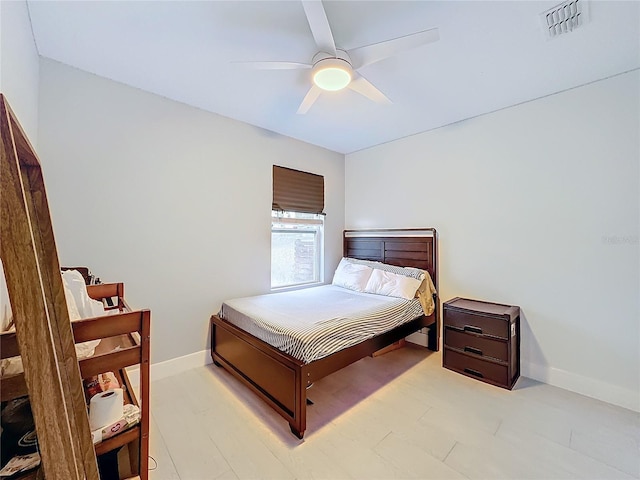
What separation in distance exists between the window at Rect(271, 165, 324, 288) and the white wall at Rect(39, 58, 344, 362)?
181 millimetres

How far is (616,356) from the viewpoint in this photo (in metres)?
2.21

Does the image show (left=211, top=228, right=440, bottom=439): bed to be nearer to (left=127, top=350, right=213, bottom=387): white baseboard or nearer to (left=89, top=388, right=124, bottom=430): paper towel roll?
(left=127, top=350, right=213, bottom=387): white baseboard

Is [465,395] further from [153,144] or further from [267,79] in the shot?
[153,144]

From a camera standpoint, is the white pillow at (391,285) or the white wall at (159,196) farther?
the white pillow at (391,285)

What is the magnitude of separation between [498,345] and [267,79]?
2.96 m

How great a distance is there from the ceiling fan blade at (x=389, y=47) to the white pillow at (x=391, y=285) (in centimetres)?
211

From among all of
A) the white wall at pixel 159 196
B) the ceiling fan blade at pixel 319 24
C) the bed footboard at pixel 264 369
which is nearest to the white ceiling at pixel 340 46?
the ceiling fan blade at pixel 319 24

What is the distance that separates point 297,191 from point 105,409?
2830mm

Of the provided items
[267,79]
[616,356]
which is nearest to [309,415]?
[616,356]

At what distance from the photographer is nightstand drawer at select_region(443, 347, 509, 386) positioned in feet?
7.95

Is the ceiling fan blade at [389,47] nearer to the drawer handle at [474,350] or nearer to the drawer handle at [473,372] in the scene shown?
the drawer handle at [474,350]

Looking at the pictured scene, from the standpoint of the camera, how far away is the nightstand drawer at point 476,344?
2.43 metres

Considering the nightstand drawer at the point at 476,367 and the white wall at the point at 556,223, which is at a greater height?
the white wall at the point at 556,223

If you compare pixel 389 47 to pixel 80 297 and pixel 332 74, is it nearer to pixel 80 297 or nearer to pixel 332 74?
pixel 332 74
